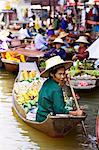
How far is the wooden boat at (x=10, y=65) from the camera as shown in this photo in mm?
10602

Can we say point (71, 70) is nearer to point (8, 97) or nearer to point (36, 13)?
point (8, 97)

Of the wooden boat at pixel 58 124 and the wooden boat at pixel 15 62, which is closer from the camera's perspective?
the wooden boat at pixel 58 124

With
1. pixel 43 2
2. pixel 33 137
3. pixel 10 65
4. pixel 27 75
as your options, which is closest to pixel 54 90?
pixel 33 137

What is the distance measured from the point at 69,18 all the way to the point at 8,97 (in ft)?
31.2

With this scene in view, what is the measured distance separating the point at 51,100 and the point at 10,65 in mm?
5337

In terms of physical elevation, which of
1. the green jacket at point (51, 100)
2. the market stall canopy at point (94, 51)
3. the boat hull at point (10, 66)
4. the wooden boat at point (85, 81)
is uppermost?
the green jacket at point (51, 100)

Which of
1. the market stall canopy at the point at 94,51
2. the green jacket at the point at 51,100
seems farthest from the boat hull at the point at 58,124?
the market stall canopy at the point at 94,51

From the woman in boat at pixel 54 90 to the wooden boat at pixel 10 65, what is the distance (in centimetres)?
505

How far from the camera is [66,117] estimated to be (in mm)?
5344

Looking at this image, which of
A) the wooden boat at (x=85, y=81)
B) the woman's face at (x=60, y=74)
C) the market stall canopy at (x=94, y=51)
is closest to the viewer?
the woman's face at (x=60, y=74)

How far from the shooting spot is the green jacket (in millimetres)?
5410

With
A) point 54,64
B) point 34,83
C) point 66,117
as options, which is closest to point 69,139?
point 66,117

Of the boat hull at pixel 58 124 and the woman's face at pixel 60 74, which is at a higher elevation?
the woman's face at pixel 60 74

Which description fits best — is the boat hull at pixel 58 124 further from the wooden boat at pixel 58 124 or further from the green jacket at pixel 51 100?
the green jacket at pixel 51 100
